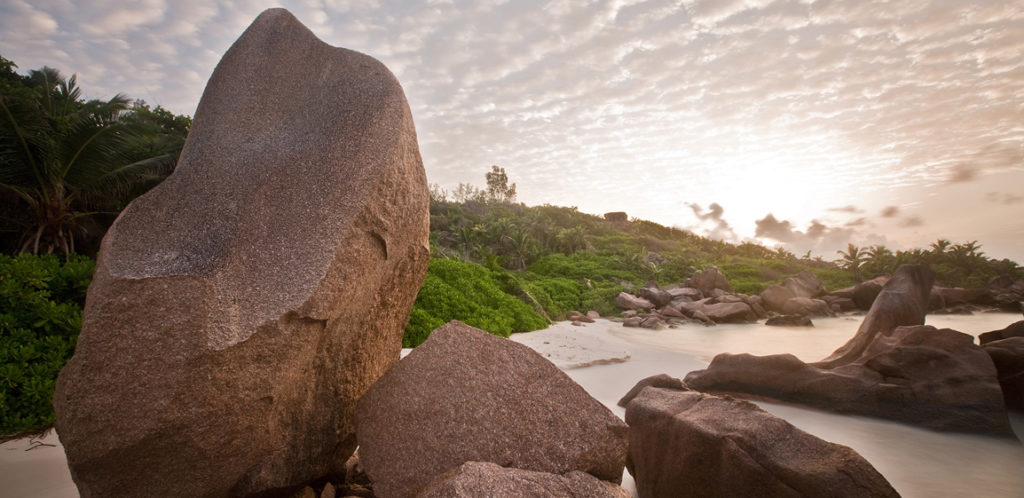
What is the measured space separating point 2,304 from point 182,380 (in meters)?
5.91

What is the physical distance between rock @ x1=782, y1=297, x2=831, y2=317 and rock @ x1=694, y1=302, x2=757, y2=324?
5.46 feet

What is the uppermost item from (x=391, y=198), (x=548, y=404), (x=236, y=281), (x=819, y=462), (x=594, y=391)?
(x=391, y=198)

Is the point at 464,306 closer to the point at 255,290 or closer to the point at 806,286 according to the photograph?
the point at 255,290

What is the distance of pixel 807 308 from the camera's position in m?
16.5

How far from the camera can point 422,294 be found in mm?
11016

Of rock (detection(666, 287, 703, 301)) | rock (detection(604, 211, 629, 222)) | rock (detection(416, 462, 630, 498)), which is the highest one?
rock (detection(604, 211, 629, 222))

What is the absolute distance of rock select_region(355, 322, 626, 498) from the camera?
2.56 metres

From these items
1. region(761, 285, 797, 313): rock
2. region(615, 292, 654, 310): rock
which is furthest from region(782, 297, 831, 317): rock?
region(615, 292, 654, 310): rock

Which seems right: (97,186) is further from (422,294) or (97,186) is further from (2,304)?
(422,294)

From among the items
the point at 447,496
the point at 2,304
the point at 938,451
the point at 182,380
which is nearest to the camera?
the point at 447,496

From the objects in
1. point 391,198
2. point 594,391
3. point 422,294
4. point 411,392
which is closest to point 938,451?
point 594,391

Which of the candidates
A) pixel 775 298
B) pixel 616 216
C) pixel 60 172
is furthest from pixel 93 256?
pixel 616 216

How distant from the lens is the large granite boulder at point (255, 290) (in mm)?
Result: 2250

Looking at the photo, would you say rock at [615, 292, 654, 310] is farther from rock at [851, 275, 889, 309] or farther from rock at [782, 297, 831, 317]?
rock at [851, 275, 889, 309]
